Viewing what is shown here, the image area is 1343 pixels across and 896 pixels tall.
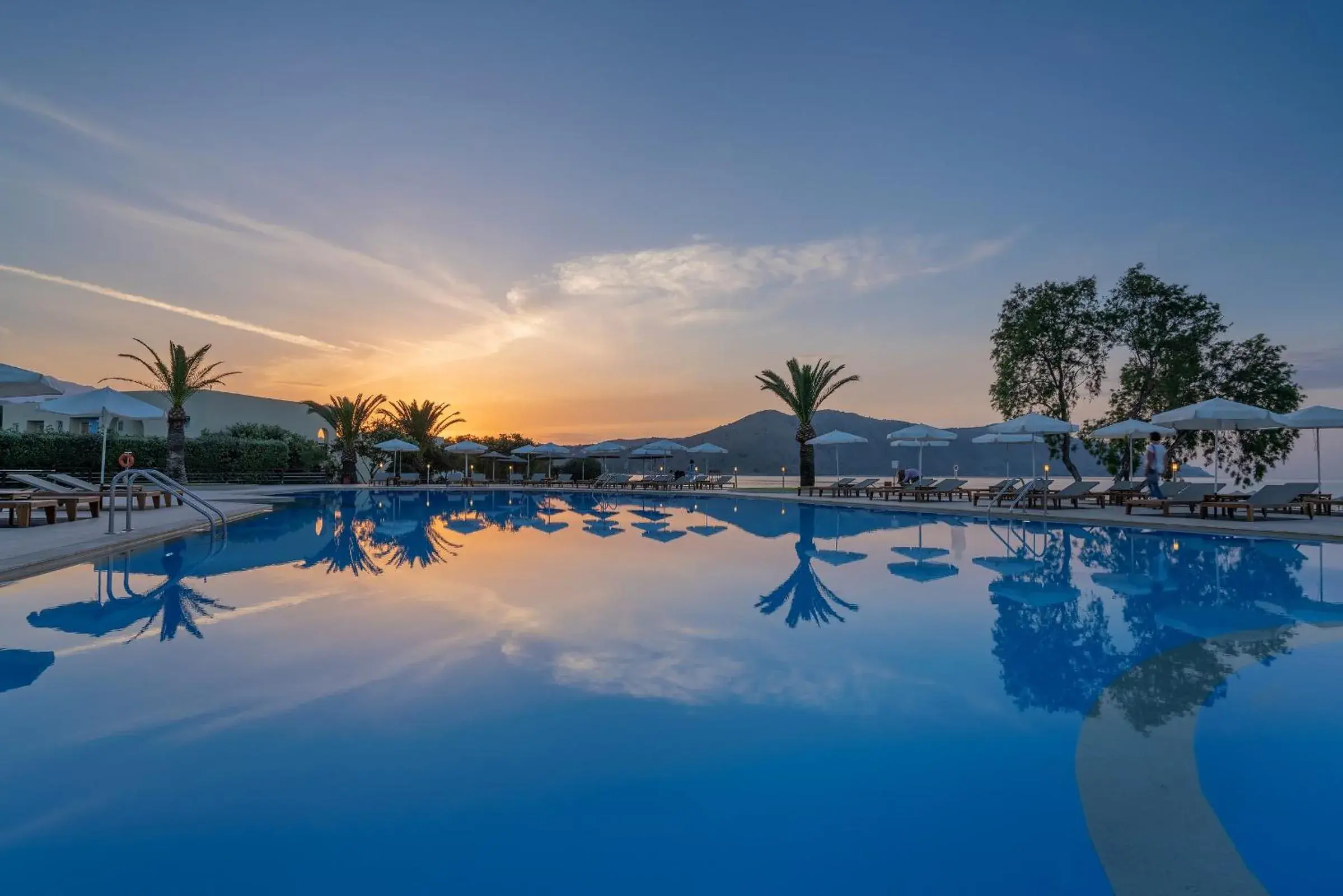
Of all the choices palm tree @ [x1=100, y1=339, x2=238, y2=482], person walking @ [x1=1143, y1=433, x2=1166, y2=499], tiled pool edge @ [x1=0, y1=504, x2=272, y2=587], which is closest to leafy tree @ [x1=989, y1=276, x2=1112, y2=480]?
person walking @ [x1=1143, y1=433, x2=1166, y2=499]

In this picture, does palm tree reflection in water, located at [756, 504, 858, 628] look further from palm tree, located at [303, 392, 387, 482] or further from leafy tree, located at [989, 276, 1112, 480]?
palm tree, located at [303, 392, 387, 482]

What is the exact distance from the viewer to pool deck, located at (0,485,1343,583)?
25.5ft

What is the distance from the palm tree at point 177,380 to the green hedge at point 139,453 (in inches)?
48.8

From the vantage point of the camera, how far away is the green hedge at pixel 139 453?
20.4 metres

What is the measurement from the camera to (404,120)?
13680 mm

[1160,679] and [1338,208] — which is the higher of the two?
[1338,208]

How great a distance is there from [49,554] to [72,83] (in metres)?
9.85

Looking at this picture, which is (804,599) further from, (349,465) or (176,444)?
(349,465)

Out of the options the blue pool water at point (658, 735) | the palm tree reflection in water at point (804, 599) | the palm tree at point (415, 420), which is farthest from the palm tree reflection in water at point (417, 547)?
the palm tree at point (415, 420)

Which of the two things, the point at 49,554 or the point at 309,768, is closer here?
the point at 309,768

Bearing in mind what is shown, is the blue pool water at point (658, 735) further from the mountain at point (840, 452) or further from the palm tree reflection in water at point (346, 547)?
the mountain at point (840, 452)

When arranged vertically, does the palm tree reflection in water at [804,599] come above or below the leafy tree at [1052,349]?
below

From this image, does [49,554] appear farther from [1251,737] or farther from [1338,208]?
[1338,208]

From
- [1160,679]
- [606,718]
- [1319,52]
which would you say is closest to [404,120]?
[606,718]
